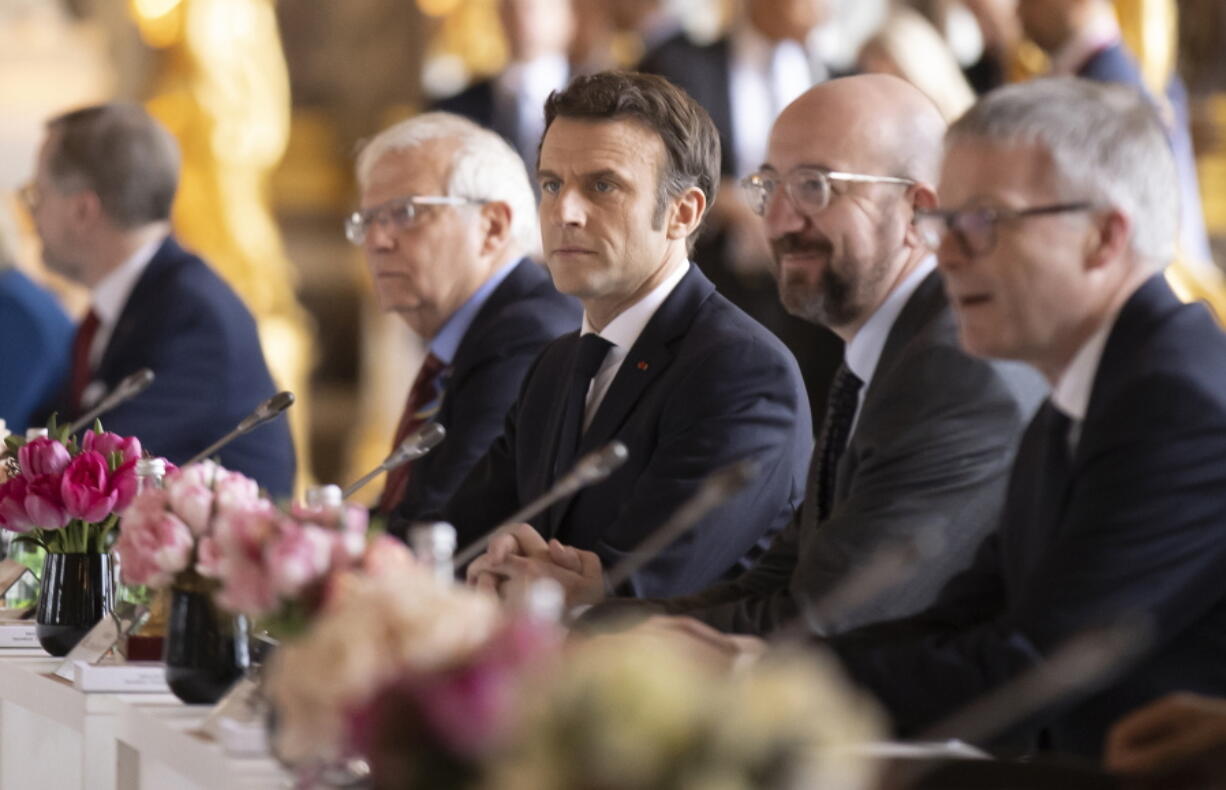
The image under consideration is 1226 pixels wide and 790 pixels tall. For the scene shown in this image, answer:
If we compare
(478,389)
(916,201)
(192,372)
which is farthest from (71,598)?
(192,372)

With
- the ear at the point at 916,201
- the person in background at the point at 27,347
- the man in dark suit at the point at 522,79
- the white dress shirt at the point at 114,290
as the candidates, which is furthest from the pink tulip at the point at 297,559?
the man in dark suit at the point at 522,79

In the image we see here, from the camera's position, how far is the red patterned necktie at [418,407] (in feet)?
15.2

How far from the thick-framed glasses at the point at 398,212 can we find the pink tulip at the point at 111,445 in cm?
139

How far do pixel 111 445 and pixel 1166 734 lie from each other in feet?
6.26

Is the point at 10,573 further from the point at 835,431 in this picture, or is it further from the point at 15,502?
the point at 835,431

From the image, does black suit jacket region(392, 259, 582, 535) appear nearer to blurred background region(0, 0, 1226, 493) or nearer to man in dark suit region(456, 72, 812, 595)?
man in dark suit region(456, 72, 812, 595)

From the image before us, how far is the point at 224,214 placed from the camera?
341 inches

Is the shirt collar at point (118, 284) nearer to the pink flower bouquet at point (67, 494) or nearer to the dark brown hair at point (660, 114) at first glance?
the dark brown hair at point (660, 114)

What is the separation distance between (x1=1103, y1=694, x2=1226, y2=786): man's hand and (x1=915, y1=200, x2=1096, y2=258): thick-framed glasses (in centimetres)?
70

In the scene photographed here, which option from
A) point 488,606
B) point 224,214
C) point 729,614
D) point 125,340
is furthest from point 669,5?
point 488,606

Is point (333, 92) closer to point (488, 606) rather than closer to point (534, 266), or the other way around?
point (534, 266)

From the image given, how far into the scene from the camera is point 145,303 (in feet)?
17.4

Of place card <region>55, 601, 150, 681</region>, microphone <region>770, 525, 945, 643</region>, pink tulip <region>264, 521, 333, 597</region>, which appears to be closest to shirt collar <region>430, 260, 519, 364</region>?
place card <region>55, 601, 150, 681</region>

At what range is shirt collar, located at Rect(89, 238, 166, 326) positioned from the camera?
5469 mm
